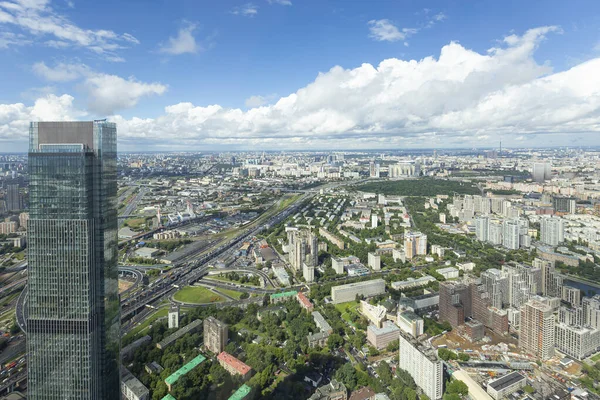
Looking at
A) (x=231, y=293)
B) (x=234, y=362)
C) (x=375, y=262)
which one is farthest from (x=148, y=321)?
(x=375, y=262)

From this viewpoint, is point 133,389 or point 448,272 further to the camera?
point 448,272

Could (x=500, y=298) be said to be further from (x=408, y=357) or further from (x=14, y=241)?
(x=14, y=241)

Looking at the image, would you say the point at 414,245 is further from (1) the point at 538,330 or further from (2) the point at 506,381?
(2) the point at 506,381

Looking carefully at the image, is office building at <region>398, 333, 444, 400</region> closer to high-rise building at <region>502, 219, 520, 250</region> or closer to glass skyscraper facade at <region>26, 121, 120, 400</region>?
glass skyscraper facade at <region>26, 121, 120, 400</region>

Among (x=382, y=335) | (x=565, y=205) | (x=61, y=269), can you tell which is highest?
(x=61, y=269)

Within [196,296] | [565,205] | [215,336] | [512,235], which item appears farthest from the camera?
[565,205]

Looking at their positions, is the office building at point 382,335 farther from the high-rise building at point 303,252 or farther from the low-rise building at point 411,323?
the high-rise building at point 303,252
